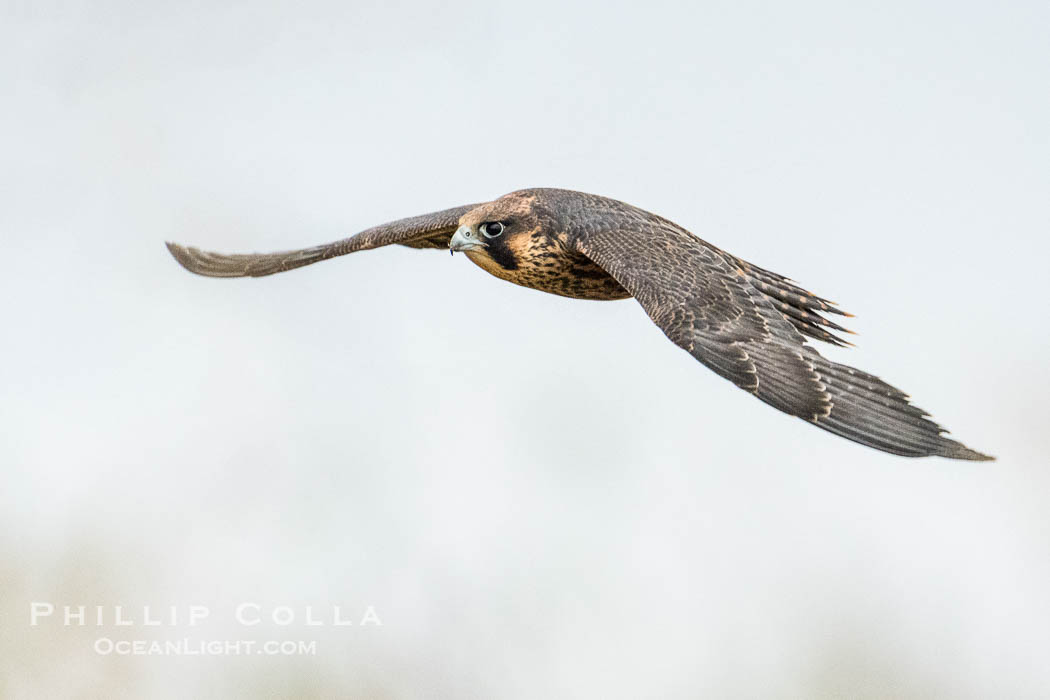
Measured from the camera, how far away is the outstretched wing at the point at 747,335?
24.1ft

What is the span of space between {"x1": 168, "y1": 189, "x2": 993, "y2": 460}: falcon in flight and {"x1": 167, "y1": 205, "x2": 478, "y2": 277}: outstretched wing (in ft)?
0.05

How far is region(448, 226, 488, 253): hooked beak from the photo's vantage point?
889 centimetres

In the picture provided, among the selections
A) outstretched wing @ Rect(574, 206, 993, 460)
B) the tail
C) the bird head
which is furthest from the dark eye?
the tail

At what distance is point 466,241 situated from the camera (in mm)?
8914

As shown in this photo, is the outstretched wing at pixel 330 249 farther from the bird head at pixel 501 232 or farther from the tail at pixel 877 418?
the tail at pixel 877 418

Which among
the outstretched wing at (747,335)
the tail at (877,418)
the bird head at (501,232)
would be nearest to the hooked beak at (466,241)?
the bird head at (501,232)

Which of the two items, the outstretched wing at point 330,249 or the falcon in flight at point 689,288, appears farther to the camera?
the outstretched wing at point 330,249

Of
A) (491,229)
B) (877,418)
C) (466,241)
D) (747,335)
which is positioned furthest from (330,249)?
(877,418)

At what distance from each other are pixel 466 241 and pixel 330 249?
148 centimetres

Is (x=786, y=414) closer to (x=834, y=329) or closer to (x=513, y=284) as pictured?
(x=834, y=329)

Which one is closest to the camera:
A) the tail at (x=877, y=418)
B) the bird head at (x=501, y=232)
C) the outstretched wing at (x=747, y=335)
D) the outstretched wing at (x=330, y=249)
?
the tail at (x=877, y=418)

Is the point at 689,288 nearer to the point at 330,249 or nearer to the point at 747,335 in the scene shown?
the point at 747,335

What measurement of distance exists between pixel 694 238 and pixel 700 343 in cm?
142

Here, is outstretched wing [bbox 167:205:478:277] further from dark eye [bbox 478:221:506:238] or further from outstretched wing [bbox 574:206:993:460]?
outstretched wing [bbox 574:206:993:460]
